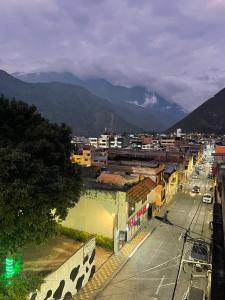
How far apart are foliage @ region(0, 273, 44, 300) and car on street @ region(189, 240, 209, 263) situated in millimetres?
17284

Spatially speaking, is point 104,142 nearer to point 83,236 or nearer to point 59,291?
point 83,236

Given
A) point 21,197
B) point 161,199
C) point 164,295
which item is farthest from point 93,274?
point 161,199

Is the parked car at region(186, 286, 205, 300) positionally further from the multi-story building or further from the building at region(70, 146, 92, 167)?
the multi-story building

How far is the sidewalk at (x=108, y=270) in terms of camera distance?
24623 millimetres

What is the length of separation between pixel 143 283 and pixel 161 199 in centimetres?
2622

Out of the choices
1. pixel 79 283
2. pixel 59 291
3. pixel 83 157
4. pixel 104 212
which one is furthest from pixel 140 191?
pixel 83 157

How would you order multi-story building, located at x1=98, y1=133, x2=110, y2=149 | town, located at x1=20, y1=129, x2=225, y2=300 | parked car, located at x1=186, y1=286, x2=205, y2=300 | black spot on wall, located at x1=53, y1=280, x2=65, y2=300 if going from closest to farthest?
black spot on wall, located at x1=53, y1=280, x2=65, y2=300, parked car, located at x1=186, y1=286, x2=205, y2=300, town, located at x1=20, y1=129, x2=225, y2=300, multi-story building, located at x1=98, y1=133, x2=110, y2=149

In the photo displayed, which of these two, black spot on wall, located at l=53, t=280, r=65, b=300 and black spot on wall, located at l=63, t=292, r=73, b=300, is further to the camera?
black spot on wall, located at l=63, t=292, r=73, b=300

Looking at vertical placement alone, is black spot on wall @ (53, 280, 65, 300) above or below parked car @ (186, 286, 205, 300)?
above

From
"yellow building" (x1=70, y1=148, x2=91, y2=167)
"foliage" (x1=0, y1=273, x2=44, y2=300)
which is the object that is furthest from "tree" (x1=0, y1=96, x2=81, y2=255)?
"yellow building" (x1=70, y1=148, x2=91, y2=167)

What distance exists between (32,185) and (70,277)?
9.19 metres

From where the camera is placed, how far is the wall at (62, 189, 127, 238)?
32.0m

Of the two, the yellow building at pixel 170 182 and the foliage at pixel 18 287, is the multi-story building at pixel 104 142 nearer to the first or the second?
the yellow building at pixel 170 182

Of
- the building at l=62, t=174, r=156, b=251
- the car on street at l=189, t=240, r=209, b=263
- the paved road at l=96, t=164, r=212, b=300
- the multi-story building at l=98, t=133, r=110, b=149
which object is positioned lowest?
the paved road at l=96, t=164, r=212, b=300
